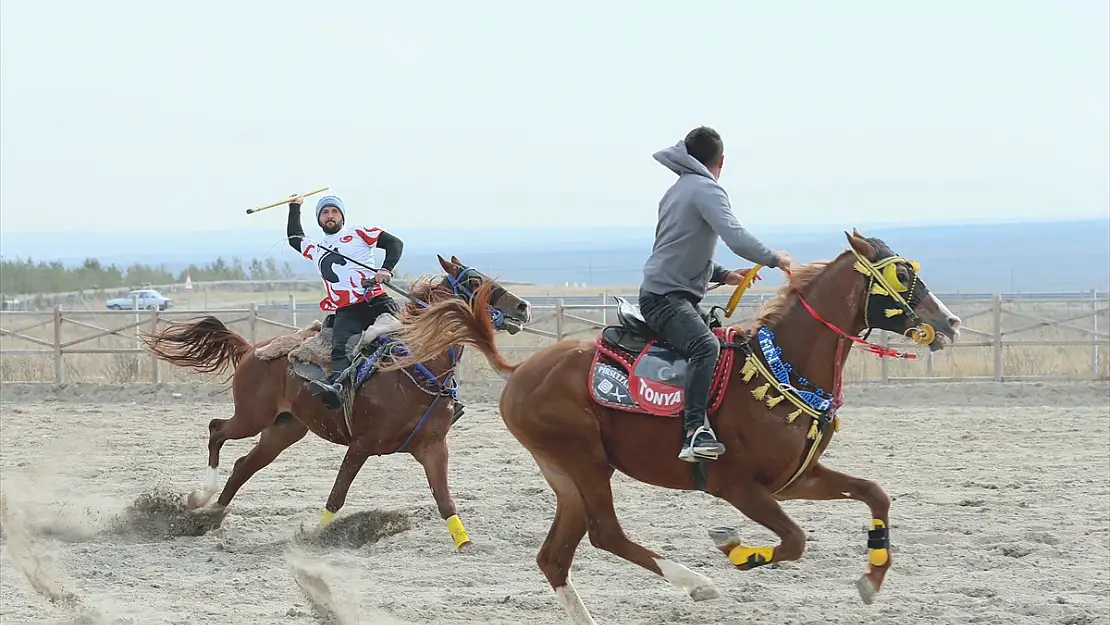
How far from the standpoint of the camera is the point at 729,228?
6.40 m

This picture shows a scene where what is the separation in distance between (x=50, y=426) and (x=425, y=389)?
8092mm

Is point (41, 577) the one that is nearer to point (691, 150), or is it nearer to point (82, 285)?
point (691, 150)

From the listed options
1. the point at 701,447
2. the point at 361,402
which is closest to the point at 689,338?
the point at 701,447

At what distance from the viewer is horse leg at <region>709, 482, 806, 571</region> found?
248 inches

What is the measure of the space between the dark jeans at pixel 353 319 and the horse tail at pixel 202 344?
1.51 meters

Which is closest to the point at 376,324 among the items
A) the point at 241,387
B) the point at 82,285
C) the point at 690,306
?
the point at 241,387

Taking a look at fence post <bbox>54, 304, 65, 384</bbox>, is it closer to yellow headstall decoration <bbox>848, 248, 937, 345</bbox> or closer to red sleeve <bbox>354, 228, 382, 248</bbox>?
red sleeve <bbox>354, 228, 382, 248</bbox>

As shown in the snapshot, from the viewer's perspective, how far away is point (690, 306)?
6688 millimetres

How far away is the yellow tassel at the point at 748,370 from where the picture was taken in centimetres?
655

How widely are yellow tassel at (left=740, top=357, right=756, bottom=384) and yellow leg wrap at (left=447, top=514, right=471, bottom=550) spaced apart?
271 cm

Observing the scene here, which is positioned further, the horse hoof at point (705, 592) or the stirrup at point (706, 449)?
the horse hoof at point (705, 592)

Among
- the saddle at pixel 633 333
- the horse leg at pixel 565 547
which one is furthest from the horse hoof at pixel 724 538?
the saddle at pixel 633 333

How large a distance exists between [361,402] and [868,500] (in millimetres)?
4059

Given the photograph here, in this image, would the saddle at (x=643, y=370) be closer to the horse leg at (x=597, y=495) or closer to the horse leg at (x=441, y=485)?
the horse leg at (x=597, y=495)
